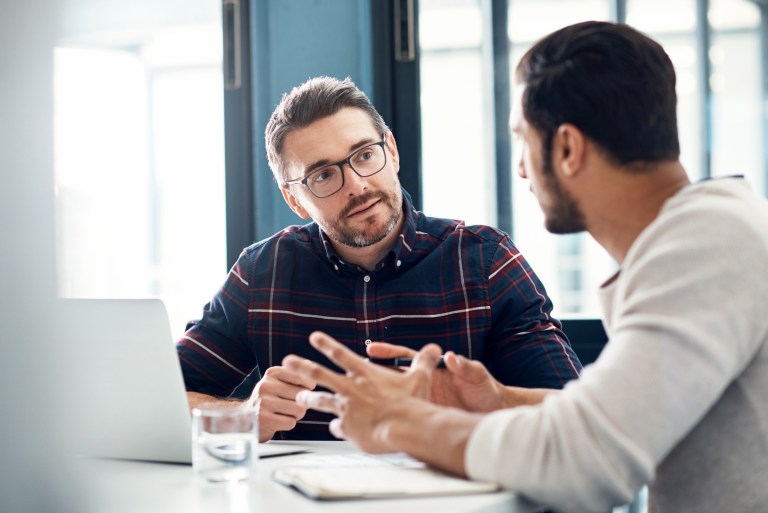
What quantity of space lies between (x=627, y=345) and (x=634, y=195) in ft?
1.02

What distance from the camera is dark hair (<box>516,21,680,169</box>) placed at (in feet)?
3.58

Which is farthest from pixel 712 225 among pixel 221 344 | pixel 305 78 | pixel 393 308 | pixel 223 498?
pixel 305 78

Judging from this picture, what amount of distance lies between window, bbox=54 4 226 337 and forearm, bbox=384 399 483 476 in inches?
67.8

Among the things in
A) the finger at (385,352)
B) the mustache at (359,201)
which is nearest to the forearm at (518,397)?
the finger at (385,352)

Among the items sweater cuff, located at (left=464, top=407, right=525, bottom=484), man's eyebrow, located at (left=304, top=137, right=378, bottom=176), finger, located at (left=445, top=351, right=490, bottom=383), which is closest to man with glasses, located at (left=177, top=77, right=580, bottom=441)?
man's eyebrow, located at (left=304, top=137, right=378, bottom=176)

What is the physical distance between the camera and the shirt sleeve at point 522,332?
1677 millimetres

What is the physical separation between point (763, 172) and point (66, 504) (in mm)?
2521

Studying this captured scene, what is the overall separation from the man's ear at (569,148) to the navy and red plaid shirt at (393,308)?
0.64 meters

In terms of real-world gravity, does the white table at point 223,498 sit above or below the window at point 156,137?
below

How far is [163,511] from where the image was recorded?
943 mm

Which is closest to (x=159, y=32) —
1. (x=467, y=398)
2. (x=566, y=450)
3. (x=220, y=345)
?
(x=220, y=345)

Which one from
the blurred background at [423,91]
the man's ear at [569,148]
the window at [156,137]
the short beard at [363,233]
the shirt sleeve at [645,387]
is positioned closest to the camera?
the shirt sleeve at [645,387]

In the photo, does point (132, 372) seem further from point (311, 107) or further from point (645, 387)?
point (311, 107)

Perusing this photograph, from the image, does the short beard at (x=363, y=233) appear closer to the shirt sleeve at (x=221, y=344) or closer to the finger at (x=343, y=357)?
the shirt sleeve at (x=221, y=344)
